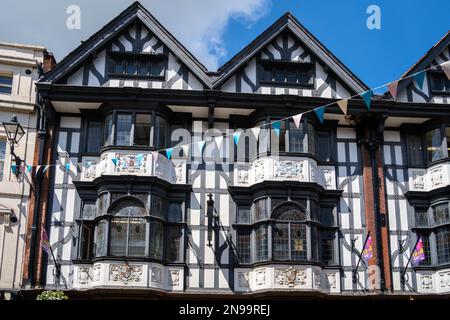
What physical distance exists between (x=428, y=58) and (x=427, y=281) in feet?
26.7

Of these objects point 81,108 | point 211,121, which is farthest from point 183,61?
point 81,108

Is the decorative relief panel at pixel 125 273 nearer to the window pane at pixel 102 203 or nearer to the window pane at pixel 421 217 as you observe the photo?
the window pane at pixel 102 203

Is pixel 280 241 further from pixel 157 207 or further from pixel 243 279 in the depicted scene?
pixel 157 207

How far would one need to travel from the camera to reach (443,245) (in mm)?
21906

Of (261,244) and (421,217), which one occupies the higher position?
(421,217)

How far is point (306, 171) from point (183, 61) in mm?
5849

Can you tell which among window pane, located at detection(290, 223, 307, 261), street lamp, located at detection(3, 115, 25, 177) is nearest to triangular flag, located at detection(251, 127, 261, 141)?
window pane, located at detection(290, 223, 307, 261)

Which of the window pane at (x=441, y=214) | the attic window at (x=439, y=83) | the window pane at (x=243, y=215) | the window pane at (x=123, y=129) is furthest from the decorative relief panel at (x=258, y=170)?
the attic window at (x=439, y=83)

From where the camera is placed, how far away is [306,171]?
21875 mm

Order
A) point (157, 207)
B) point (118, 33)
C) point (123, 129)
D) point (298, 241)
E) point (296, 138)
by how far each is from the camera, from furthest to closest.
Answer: point (118, 33), point (296, 138), point (123, 129), point (157, 207), point (298, 241)

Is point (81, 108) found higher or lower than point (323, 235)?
higher

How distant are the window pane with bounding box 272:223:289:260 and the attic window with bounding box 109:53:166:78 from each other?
6.88 metres

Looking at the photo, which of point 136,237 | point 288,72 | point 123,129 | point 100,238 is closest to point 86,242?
point 100,238
